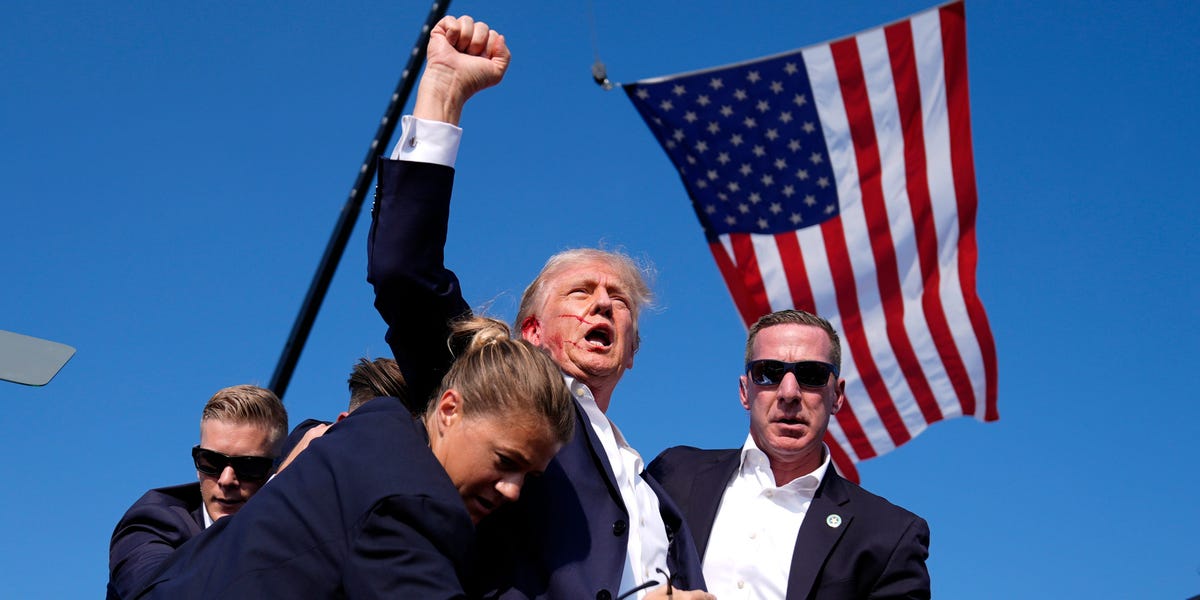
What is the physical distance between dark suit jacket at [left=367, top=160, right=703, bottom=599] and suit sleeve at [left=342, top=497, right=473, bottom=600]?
0.48 metres

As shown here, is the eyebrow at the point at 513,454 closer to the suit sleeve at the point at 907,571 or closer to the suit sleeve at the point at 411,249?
the suit sleeve at the point at 411,249

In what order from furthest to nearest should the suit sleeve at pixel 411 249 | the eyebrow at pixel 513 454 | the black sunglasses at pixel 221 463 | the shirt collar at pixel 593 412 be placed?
the black sunglasses at pixel 221 463 → the shirt collar at pixel 593 412 → the suit sleeve at pixel 411 249 → the eyebrow at pixel 513 454

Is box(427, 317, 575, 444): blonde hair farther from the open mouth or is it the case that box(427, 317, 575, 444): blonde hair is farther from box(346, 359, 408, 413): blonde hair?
box(346, 359, 408, 413): blonde hair

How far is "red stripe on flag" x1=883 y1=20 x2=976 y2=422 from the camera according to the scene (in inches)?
382

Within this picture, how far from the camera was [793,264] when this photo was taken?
387 inches

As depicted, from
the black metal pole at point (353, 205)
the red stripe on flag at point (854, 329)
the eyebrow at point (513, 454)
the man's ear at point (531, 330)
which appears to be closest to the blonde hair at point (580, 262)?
the man's ear at point (531, 330)

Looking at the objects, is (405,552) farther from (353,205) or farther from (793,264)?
(793,264)

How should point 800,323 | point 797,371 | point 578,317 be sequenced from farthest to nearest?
point 800,323, point 797,371, point 578,317

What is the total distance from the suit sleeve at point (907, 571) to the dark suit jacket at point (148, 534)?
2299mm

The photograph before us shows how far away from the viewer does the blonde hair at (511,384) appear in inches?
115

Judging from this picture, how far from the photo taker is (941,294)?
32.4ft

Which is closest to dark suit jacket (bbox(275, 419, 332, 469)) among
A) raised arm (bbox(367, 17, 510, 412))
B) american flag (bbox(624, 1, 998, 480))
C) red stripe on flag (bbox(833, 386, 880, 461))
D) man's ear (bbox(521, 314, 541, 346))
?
man's ear (bbox(521, 314, 541, 346))

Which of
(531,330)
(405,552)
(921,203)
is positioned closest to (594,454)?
(531,330)

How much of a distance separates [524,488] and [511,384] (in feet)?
1.56
